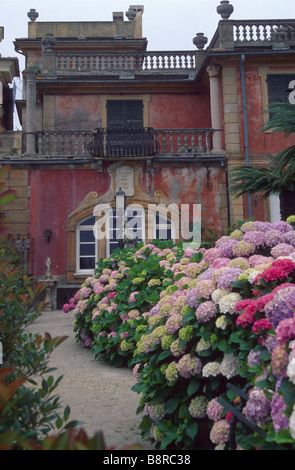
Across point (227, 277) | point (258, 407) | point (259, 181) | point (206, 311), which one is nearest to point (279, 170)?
point (259, 181)

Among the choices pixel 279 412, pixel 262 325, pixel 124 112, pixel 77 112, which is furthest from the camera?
pixel 124 112

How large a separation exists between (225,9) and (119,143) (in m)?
5.69

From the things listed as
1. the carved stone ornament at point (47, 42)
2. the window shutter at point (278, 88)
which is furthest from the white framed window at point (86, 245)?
the window shutter at point (278, 88)

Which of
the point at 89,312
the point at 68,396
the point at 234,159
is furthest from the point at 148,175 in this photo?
the point at 68,396

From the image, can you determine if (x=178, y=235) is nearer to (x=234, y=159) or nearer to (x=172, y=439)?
(x=234, y=159)

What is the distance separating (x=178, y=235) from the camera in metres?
14.7

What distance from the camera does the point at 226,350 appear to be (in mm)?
2840

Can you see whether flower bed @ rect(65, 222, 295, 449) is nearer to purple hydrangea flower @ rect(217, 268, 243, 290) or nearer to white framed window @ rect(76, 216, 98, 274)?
purple hydrangea flower @ rect(217, 268, 243, 290)

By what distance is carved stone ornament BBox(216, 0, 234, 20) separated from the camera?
15098mm

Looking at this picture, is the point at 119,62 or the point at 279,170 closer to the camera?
the point at 279,170

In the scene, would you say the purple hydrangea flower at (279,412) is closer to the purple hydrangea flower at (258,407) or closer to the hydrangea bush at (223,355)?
the hydrangea bush at (223,355)

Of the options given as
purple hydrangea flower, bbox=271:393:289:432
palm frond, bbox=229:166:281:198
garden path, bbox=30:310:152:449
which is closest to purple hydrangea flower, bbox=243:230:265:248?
garden path, bbox=30:310:152:449

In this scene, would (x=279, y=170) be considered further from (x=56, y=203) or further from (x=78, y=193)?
(x=56, y=203)
